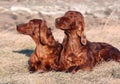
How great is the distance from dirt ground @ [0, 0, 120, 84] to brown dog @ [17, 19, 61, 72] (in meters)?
0.34

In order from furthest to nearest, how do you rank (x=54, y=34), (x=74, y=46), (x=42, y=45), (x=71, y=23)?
1. (x=54, y=34)
2. (x=42, y=45)
3. (x=74, y=46)
4. (x=71, y=23)

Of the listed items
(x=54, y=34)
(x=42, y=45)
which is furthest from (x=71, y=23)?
(x=54, y=34)

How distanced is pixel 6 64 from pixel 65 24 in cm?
219

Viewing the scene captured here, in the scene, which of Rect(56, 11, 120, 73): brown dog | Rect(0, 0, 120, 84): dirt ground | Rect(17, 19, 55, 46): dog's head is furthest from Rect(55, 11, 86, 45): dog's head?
Rect(0, 0, 120, 84): dirt ground

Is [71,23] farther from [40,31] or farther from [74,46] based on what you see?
[40,31]

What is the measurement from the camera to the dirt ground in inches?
377

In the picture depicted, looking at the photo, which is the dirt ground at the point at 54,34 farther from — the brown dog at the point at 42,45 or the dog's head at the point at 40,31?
the dog's head at the point at 40,31

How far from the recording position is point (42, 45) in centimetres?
1064

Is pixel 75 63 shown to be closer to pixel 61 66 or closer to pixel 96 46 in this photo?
pixel 61 66

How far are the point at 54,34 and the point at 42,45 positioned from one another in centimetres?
663

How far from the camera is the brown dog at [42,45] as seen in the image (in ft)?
34.4

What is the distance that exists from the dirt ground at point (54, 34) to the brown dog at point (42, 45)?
0.34 metres

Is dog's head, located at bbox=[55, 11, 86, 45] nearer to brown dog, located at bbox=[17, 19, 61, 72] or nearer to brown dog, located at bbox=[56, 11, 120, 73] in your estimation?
brown dog, located at bbox=[56, 11, 120, 73]

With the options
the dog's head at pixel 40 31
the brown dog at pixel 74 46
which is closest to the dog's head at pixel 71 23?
the brown dog at pixel 74 46
